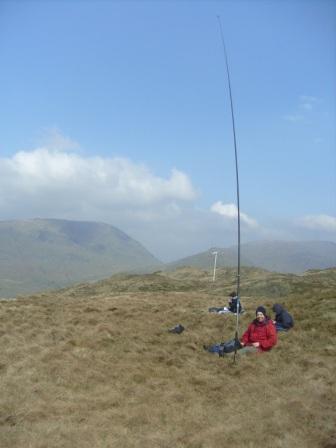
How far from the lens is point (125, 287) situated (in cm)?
6072

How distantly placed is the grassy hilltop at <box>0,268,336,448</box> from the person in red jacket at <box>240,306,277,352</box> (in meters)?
0.38

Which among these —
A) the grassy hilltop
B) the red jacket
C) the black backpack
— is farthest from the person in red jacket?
the grassy hilltop

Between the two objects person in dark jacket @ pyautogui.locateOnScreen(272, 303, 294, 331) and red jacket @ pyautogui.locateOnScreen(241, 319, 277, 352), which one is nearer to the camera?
red jacket @ pyautogui.locateOnScreen(241, 319, 277, 352)

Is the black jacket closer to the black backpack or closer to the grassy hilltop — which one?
the grassy hilltop

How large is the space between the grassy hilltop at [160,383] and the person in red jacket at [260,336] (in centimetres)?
38

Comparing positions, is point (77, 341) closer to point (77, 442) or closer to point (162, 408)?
point (162, 408)

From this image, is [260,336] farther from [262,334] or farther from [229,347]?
[229,347]

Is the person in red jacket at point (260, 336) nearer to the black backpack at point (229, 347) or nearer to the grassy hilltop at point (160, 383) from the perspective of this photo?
the black backpack at point (229, 347)

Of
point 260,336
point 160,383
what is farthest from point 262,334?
point 160,383

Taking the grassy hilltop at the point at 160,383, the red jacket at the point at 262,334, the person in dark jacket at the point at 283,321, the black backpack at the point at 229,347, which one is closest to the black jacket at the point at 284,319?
the person in dark jacket at the point at 283,321

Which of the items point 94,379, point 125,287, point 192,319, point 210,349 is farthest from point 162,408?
point 125,287

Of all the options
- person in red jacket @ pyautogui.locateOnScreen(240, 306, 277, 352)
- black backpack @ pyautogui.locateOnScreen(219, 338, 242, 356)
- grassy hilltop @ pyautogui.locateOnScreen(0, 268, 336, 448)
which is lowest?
grassy hilltop @ pyautogui.locateOnScreen(0, 268, 336, 448)

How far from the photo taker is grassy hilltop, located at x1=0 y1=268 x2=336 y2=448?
34.9ft

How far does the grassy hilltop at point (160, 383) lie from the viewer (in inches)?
419
